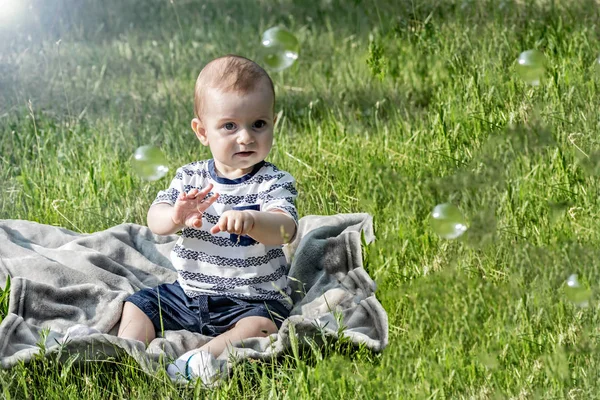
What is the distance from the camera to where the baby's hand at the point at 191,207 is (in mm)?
2760

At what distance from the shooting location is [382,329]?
106 inches

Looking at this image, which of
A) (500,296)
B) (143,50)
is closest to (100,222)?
(500,296)

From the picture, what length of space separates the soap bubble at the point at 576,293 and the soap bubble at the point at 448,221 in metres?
0.47

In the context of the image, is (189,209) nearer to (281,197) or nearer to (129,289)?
(281,197)

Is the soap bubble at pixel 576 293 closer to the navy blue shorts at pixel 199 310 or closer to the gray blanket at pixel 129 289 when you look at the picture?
the gray blanket at pixel 129 289

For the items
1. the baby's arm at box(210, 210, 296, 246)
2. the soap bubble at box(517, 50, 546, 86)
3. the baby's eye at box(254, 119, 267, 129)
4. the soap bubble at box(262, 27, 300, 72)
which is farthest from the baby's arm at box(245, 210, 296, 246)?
the soap bubble at box(517, 50, 546, 86)

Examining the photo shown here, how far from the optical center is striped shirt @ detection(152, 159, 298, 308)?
2.88 meters

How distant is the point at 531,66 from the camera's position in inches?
147

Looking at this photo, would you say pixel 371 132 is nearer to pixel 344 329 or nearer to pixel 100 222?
pixel 100 222

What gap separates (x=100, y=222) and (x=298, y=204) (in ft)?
2.60

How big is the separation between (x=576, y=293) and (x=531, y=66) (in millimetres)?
1384

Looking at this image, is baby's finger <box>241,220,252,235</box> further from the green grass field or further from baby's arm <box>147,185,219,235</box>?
the green grass field

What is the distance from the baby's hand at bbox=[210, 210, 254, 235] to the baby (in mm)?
44

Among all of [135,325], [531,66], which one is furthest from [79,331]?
[531,66]
